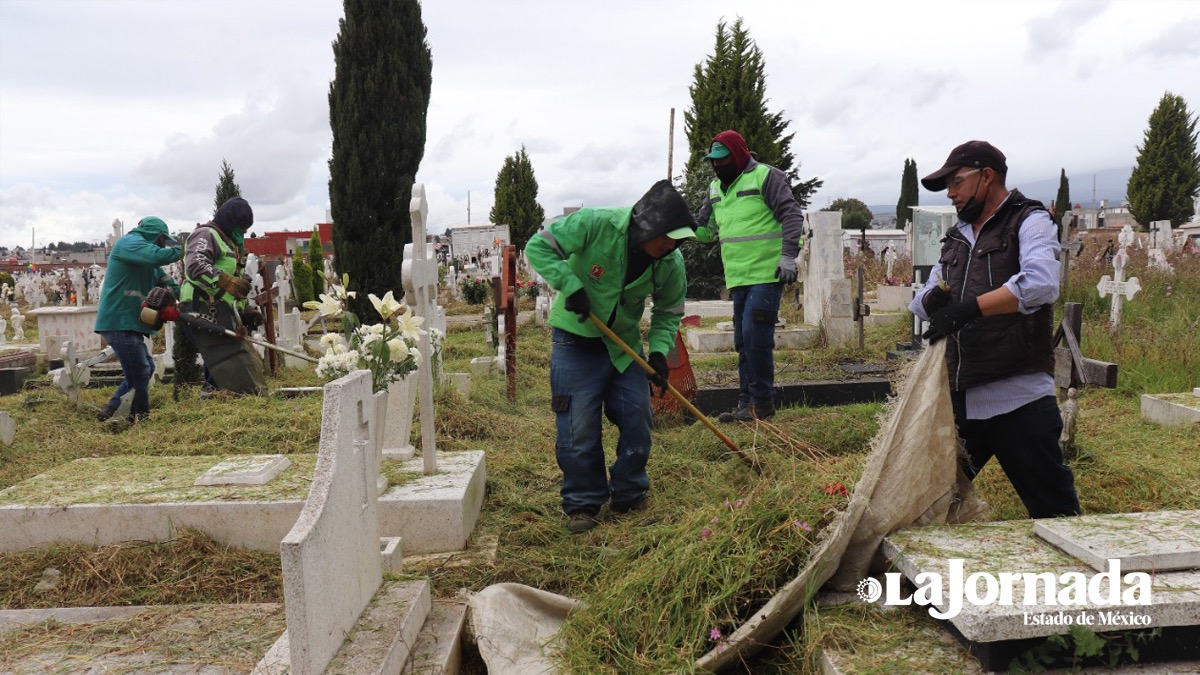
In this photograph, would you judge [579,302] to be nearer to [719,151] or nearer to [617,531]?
[617,531]

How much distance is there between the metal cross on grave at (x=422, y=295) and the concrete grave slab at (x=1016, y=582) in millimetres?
2355

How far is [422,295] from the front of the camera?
4.38 m

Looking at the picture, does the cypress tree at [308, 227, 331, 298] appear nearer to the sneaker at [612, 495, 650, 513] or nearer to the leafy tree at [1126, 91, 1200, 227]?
the sneaker at [612, 495, 650, 513]

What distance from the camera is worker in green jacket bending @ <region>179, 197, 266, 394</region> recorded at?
7188 mm

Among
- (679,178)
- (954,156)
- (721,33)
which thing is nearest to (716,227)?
(954,156)

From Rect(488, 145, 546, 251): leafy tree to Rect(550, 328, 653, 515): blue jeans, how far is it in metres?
29.0

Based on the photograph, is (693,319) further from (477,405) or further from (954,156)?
(954,156)

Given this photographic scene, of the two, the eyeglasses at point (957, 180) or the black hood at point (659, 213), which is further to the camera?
the black hood at point (659, 213)

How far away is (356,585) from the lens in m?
2.72

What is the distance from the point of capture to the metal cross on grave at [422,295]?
164 inches

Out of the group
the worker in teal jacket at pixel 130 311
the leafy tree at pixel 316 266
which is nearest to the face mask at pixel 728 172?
the worker in teal jacket at pixel 130 311

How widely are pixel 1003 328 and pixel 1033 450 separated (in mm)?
435

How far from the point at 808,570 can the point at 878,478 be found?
40 centimetres

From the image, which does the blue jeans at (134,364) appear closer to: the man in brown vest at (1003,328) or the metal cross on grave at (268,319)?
the metal cross on grave at (268,319)
